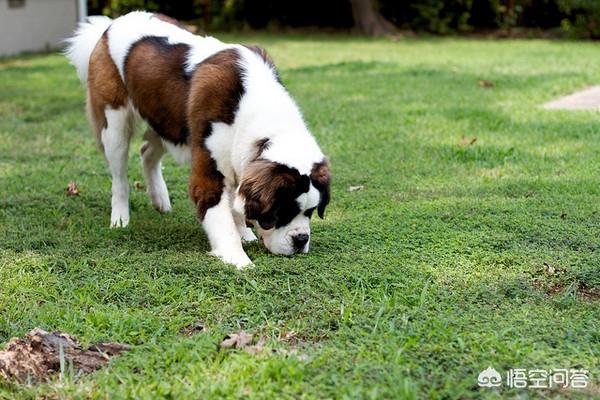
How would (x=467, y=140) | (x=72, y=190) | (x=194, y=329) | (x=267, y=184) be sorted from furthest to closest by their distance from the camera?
(x=467, y=140)
(x=72, y=190)
(x=267, y=184)
(x=194, y=329)

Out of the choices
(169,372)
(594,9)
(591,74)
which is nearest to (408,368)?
(169,372)

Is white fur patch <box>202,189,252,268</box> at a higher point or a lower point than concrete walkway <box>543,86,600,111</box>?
higher

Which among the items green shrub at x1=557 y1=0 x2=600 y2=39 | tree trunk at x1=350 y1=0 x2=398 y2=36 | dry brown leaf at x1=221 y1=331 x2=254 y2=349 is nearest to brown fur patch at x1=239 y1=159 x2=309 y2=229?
dry brown leaf at x1=221 y1=331 x2=254 y2=349

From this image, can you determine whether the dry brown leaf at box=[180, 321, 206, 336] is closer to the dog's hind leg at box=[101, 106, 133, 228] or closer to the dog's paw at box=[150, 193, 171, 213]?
the dog's hind leg at box=[101, 106, 133, 228]

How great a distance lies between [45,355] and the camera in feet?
11.0

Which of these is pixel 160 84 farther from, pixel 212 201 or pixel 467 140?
pixel 467 140

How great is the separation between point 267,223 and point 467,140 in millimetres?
3977

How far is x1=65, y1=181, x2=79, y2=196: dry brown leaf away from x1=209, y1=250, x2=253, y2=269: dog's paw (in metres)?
2.17

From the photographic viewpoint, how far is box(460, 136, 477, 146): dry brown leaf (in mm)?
7816

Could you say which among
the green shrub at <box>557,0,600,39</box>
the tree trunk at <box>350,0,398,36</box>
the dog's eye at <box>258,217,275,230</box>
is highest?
the dog's eye at <box>258,217,275,230</box>

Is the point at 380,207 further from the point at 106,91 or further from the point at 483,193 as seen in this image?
the point at 106,91

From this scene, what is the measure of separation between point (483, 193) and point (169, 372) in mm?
3465

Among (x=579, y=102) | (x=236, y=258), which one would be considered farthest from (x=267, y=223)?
(x=579, y=102)

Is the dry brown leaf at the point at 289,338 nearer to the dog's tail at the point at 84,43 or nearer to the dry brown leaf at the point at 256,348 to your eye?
the dry brown leaf at the point at 256,348
